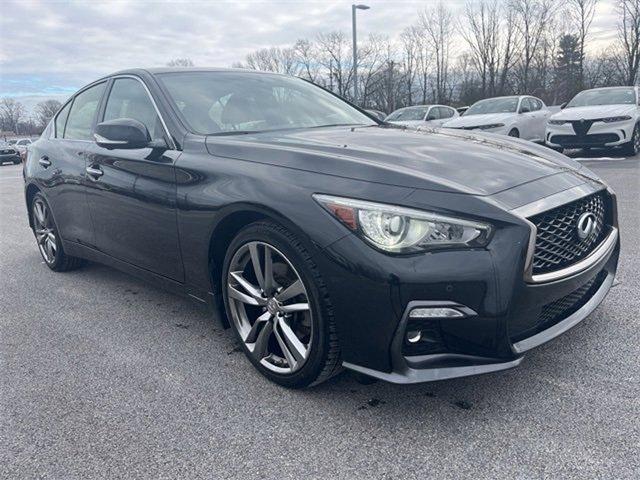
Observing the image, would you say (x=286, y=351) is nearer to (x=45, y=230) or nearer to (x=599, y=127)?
(x=45, y=230)

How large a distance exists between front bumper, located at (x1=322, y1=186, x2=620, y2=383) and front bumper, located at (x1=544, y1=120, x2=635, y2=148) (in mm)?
10710

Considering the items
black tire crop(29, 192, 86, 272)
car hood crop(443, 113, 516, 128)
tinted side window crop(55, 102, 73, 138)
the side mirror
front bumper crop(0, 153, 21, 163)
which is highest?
tinted side window crop(55, 102, 73, 138)

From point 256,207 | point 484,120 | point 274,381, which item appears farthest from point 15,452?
point 484,120

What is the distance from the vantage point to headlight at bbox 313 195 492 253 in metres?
2.11

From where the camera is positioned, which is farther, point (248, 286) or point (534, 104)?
point (534, 104)

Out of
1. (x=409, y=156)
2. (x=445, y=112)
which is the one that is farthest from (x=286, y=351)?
(x=445, y=112)

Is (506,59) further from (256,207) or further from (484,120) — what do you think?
(256,207)

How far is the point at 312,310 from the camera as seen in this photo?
2.35 m

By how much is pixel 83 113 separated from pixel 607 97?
40.2 feet

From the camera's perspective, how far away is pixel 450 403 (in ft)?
7.96

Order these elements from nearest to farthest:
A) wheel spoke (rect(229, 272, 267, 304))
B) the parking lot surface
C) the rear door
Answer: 1. the parking lot surface
2. wheel spoke (rect(229, 272, 267, 304))
3. the rear door

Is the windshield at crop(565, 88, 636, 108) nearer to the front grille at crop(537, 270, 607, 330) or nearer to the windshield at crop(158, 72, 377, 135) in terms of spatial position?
the windshield at crop(158, 72, 377, 135)

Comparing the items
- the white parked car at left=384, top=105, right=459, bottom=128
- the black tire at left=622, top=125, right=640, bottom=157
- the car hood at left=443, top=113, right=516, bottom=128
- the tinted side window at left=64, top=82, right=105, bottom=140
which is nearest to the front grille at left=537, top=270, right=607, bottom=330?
the tinted side window at left=64, top=82, right=105, bottom=140

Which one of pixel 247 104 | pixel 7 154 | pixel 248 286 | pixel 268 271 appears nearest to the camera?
pixel 268 271
